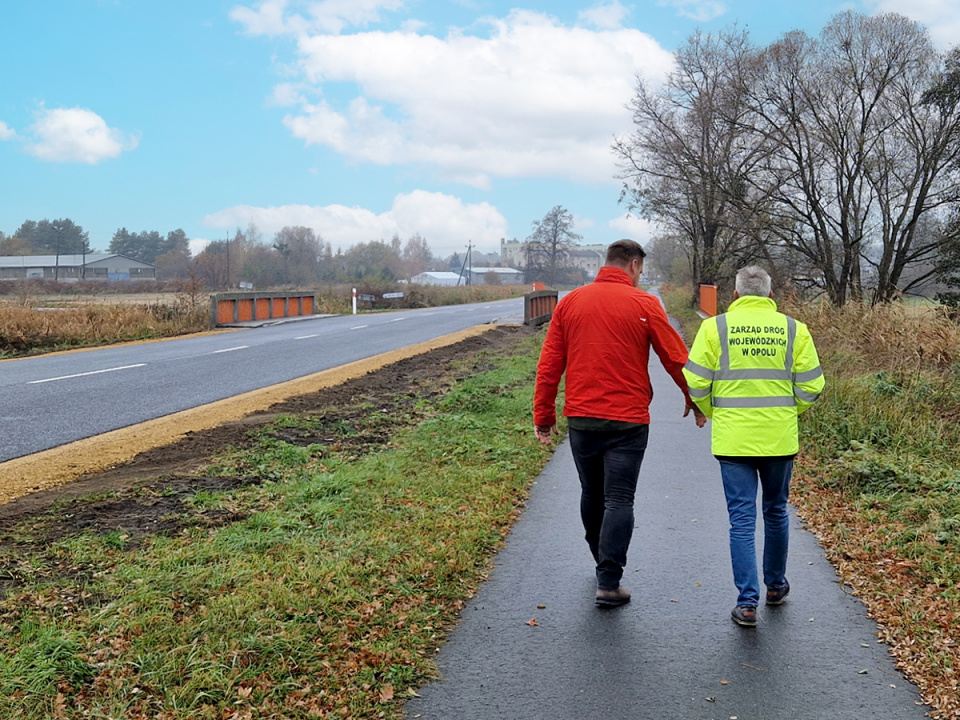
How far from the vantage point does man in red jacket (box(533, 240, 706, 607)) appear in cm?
475

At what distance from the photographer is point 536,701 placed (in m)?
3.62

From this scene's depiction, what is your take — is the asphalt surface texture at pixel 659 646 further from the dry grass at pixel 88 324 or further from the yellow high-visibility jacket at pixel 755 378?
the dry grass at pixel 88 324

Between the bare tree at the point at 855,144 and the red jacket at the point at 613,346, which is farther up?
the bare tree at the point at 855,144

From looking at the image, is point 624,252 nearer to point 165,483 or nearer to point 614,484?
point 614,484

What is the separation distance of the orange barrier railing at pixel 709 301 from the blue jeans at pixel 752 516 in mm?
23097

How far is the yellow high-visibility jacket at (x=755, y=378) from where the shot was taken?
4.61 m

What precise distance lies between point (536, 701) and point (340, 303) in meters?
38.6

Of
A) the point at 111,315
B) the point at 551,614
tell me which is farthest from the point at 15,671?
the point at 111,315

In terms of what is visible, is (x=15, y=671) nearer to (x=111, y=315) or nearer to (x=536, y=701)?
(x=536, y=701)

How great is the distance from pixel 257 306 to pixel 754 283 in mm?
26450

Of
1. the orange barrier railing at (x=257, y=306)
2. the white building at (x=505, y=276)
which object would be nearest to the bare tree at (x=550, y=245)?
the white building at (x=505, y=276)

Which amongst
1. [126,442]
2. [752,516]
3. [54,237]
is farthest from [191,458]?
[54,237]

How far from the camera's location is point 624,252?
16.1ft

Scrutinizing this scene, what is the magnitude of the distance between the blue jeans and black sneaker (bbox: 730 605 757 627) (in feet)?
0.10
